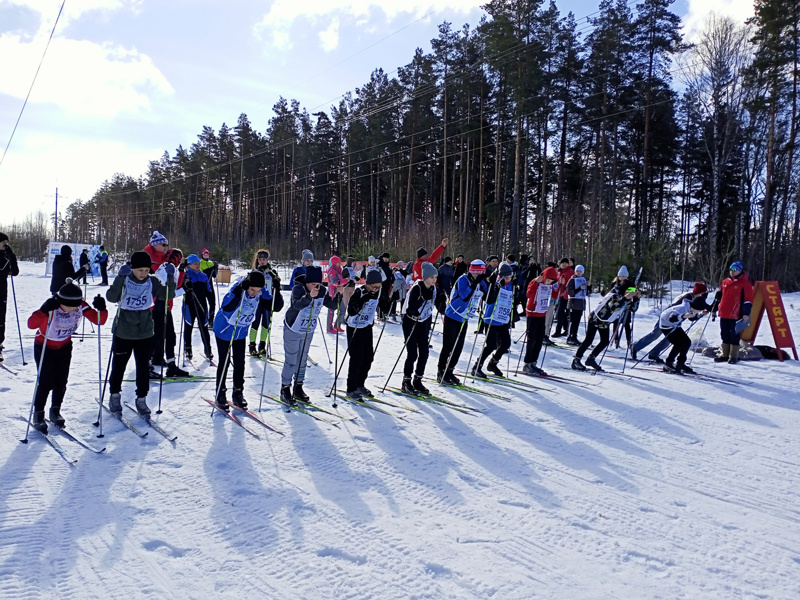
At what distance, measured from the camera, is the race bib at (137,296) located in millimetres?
5121

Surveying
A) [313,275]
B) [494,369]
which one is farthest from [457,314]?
[313,275]

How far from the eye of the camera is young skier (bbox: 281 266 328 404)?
242 inches

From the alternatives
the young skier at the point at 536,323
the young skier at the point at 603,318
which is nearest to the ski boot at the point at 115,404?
the young skier at the point at 536,323

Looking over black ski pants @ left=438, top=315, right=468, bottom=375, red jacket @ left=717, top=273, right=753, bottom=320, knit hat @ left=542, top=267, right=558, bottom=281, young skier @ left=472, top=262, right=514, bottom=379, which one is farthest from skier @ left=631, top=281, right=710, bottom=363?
black ski pants @ left=438, top=315, right=468, bottom=375

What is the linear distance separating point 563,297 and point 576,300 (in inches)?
33.1

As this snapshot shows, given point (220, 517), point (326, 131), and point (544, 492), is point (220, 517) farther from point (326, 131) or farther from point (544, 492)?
point (326, 131)

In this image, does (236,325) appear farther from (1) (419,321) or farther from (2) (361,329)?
(1) (419,321)

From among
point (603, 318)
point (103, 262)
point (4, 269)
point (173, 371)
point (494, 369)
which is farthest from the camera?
point (103, 262)

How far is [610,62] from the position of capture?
1033 inches

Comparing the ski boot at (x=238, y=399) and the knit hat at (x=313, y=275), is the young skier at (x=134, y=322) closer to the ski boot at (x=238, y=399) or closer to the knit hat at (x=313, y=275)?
the ski boot at (x=238, y=399)

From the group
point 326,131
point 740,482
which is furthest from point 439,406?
point 326,131

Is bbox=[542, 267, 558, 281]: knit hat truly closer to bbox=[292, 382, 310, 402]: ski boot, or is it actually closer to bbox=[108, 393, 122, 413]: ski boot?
bbox=[292, 382, 310, 402]: ski boot

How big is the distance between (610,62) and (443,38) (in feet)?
33.4

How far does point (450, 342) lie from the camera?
7.59 m
